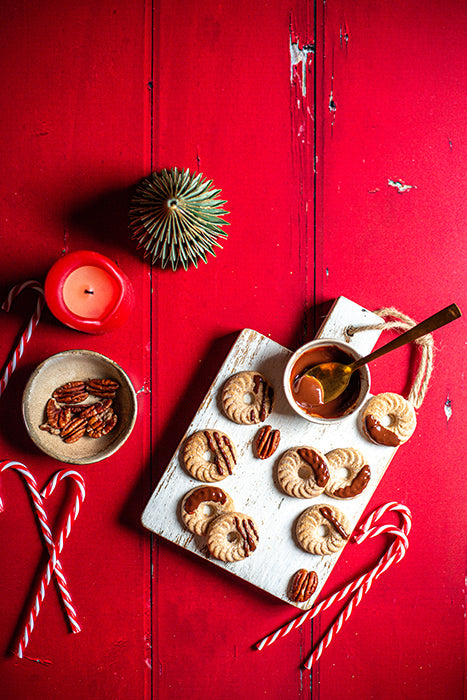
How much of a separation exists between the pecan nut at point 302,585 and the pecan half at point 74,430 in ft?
1.91

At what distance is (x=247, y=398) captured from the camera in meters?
1.26

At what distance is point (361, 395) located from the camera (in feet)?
3.79

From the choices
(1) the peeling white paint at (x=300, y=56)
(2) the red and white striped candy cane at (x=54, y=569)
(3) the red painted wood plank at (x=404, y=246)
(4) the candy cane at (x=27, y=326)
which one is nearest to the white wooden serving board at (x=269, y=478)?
(3) the red painted wood plank at (x=404, y=246)

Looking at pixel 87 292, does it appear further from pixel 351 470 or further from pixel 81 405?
pixel 351 470

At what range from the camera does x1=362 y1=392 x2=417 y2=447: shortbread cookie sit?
126cm

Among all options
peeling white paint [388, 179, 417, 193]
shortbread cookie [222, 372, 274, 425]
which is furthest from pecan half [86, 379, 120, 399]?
peeling white paint [388, 179, 417, 193]

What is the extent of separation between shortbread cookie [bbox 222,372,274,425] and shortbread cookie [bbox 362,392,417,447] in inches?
9.0

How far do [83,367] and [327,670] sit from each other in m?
0.94

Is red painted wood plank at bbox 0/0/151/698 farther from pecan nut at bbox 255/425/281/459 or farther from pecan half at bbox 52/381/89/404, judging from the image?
pecan nut at bbox 255/425/281/459

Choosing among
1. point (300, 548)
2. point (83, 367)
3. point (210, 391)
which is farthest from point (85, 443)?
point (300, 548)

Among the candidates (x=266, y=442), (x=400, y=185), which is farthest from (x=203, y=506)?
(x=400, y=185)

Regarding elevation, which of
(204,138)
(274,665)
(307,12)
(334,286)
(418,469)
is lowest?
(274,665)

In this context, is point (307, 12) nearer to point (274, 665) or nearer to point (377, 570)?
point (377, 570)

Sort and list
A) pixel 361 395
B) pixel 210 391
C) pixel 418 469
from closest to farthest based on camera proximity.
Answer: pixel 361 395 → pixel 210 391 → pixel 418 469
